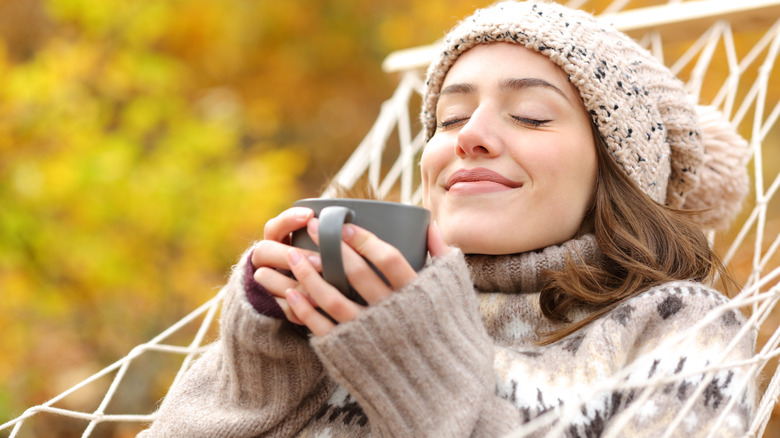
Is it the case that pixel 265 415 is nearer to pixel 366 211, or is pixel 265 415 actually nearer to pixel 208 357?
pixel 208 357

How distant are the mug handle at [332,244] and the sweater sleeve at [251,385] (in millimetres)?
146

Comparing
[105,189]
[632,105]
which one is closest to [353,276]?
[632,105]

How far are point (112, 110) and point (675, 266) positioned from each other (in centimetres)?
235

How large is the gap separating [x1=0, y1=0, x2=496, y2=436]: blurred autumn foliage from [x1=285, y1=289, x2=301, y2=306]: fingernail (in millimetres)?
1421

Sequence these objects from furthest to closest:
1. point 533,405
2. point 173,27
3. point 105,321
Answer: point 173,27 → point 105,321 → point 533,405

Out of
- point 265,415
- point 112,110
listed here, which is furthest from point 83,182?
point 265,415

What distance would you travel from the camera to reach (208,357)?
1.08m

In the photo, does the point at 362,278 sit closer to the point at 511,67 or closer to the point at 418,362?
the point at 418,362

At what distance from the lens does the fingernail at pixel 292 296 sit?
79cm

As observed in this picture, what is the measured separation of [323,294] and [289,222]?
96 mm

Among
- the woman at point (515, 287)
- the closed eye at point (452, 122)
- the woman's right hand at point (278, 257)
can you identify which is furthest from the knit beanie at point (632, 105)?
the woman's right hand at point (278, 257)

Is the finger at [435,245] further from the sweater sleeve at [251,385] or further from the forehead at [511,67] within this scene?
the forehead at [511,67]

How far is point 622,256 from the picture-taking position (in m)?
1.04

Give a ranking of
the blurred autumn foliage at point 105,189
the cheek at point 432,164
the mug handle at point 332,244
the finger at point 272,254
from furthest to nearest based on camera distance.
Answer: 1. the blurred autumn foliage at point 105,189
2. the cheek at point 432,164
3. the finger at point 272,254
4. the mug handle at point 332,244
